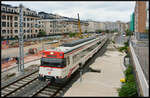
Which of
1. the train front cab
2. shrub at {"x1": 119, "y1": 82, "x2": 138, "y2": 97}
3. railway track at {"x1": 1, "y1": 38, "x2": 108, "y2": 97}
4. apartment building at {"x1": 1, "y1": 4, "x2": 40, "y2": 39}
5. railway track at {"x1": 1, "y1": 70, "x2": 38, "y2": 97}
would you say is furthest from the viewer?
apartment building at {"x1": 1, "y1": 4, "x2": 40, "y2": 39}

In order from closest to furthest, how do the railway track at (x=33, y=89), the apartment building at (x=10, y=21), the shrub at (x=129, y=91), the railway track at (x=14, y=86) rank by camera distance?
1. the shrub at (x=129, y=91)
2. the railway track at (x=33, y=89)
3. the railway track at (x=14, y=86)
4. the apartment building at (x=10, y=21)

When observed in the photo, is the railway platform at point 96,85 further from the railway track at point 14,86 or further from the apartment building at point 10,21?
the apartment building at point 10,21

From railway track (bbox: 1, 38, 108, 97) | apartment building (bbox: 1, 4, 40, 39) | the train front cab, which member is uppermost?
apartment building (bbox: 1, 4, 40, 39)

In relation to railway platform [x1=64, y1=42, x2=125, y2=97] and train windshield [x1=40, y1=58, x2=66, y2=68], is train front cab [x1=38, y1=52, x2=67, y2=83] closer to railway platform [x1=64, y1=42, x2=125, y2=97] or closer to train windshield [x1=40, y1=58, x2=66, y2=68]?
Answer: train windshield [x1=40, y1=58, x2=66, y2=68]

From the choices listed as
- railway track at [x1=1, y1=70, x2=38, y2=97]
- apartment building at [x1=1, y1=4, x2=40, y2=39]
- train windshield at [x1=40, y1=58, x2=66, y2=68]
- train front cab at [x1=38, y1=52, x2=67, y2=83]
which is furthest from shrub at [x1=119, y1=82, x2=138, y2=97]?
apartment building at [x1=1, y1=4, x2=40, y2=39]

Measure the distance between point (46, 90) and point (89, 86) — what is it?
3.32 m

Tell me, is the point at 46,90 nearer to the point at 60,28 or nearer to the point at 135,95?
the point at 135,95

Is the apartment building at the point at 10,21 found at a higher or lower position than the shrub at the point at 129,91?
higher

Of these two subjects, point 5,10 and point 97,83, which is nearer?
point 97,83

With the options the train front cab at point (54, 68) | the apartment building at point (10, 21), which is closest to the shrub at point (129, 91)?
the train front cab at point (54, 68)

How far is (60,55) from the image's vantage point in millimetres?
10961

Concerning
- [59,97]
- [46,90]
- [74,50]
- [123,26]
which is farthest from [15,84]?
[123,26]

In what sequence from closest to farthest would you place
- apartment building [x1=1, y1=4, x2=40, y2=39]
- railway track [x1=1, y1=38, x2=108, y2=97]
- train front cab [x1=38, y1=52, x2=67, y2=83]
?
railway track [x1=1, y1=38, x2=108, y2=97], train front cab [x1=38, y1=52, x2=67, y2=83], apartment building [x1=1, y1=4, x2=40, y2=39]

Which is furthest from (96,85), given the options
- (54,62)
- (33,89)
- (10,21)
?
(10,21)
